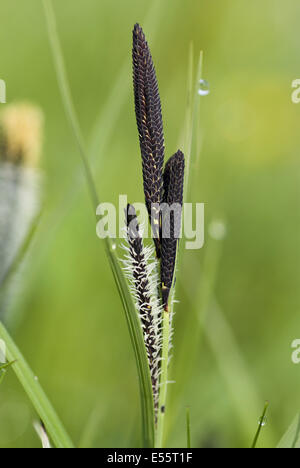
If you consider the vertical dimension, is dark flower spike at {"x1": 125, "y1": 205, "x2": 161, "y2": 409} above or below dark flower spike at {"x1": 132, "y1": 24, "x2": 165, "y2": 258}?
below

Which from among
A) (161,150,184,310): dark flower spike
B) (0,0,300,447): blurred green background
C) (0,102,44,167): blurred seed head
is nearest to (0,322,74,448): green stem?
(161,150,184,310): dark flower spike

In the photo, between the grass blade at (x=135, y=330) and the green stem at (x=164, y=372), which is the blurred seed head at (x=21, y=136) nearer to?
the grass blade at (x=135, y=330)

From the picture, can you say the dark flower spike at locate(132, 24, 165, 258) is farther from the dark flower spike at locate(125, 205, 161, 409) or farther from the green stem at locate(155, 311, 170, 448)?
the green stem at locate(155, 311, 170, 448)

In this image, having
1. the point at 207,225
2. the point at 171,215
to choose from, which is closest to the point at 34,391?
the point at 171,215

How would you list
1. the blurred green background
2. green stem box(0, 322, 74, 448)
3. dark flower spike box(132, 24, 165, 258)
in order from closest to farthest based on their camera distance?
dark flower spike box(132, 24, 165, 258) < green stem box(0, 322, 74, 448) < the blurred green background

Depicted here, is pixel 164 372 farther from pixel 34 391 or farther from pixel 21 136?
pixel 21 136
